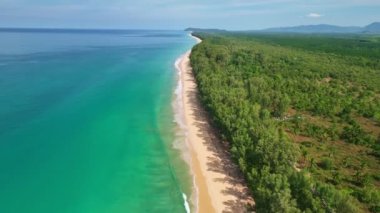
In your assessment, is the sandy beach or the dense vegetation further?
the sandy beach

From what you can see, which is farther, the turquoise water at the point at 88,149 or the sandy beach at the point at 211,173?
the turquoise water at the point at 88,149

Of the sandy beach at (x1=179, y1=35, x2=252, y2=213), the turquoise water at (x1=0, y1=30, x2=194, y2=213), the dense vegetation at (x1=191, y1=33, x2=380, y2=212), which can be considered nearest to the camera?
the dense vegetation at (x1=191, y1=33, x2=380, y2=212)

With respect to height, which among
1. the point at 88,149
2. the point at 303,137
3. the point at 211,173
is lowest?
the point at 88,149

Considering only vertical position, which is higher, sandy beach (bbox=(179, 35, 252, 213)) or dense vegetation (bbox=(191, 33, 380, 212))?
dense vegetation (bbox=(191, 33, 380, 212))

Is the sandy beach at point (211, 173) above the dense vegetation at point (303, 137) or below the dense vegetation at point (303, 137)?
below

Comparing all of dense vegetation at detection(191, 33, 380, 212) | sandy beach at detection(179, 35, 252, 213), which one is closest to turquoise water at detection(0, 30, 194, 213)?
sandy beach at detection(179, 35, 252, 213)

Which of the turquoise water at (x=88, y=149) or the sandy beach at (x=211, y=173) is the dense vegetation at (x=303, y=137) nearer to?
the sandy beach at (x=211, y=173)

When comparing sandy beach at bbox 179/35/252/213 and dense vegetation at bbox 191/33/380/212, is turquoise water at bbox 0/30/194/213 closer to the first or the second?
sandy beach at bbox 179/35/252/213

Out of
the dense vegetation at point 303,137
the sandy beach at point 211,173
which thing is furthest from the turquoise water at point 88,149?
the dense vegetation at point 303,137

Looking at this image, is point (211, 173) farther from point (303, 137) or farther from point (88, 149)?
point (303, 137)

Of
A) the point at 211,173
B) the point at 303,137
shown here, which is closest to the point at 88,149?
the point at 211,173
